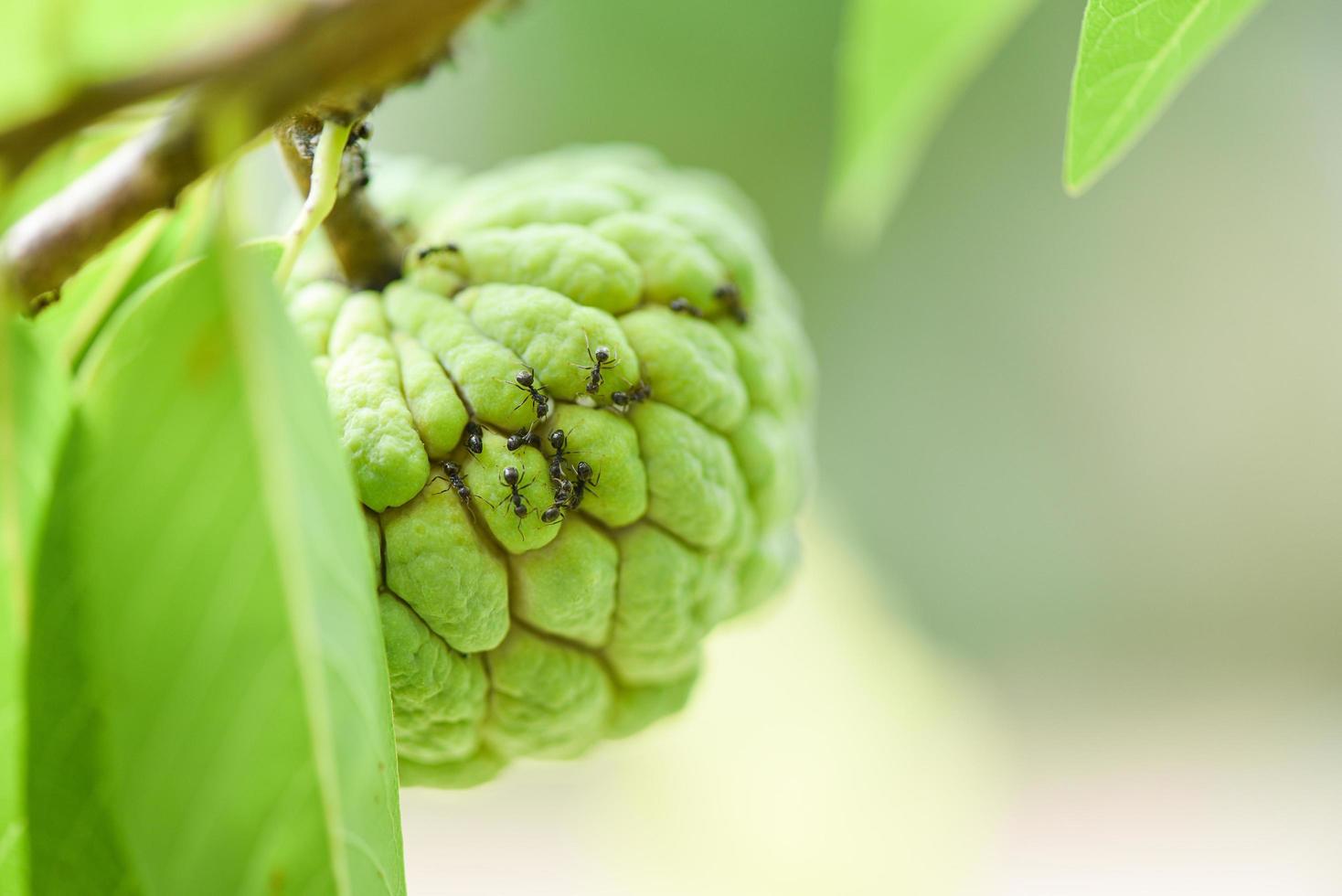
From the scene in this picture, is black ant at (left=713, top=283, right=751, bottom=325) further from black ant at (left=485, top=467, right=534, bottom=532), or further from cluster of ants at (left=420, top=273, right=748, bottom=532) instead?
black ant at (left=485, top=467, right=534, bottom=532)

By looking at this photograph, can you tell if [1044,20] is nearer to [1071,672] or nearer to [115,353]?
[1071,672]

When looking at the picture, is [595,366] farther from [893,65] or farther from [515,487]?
[893,65]

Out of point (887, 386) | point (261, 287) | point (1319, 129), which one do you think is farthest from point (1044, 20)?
point (261, 287)

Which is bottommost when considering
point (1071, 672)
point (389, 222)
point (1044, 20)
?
point (389, 222)

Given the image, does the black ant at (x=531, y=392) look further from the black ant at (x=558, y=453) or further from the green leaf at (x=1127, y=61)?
the green leaf at (x=1127, y=61)

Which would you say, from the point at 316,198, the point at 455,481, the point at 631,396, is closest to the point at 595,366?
the point at 631,396

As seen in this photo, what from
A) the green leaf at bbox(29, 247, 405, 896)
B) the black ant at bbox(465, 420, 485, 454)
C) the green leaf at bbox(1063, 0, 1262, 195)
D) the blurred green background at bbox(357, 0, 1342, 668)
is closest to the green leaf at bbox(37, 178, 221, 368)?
the black ant at bbox(465, 420, 485, 454)

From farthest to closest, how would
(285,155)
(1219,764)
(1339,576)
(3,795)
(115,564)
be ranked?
1. (1339,576)
2. (1219,764)
3. (285,155)
4. (3,795)
5. (115,564)
